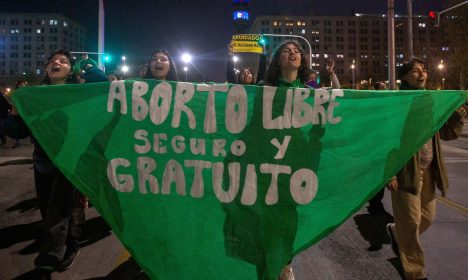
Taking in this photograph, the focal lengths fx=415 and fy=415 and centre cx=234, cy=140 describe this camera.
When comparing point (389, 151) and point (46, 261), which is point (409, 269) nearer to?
point (389, 151)

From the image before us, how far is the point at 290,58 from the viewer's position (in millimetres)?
3471

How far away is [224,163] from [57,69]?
2060mm

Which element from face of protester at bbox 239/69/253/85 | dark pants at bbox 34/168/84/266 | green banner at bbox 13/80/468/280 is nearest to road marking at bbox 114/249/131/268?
dark pants at bbox 34/168/84/266

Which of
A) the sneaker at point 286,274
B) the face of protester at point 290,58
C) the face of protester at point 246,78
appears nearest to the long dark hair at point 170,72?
the face of protester at point 290,58

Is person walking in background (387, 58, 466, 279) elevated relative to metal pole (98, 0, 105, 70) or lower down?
lower down

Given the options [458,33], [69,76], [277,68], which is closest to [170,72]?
[69,76]

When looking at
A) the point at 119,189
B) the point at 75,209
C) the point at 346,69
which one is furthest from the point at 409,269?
the point at 346,69

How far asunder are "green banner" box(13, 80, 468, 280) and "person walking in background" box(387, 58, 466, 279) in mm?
753

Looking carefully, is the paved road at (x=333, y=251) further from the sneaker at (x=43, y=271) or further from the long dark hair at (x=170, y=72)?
the long dark hair at (x=170, y=72)

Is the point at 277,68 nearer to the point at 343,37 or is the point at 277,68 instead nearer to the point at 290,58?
the point at 290,58

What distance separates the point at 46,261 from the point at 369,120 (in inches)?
115

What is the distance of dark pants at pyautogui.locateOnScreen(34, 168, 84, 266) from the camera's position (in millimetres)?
3602

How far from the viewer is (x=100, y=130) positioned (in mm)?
3021

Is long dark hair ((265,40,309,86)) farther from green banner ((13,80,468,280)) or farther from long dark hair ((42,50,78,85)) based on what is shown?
long dark hair ((42,50,78,85))
